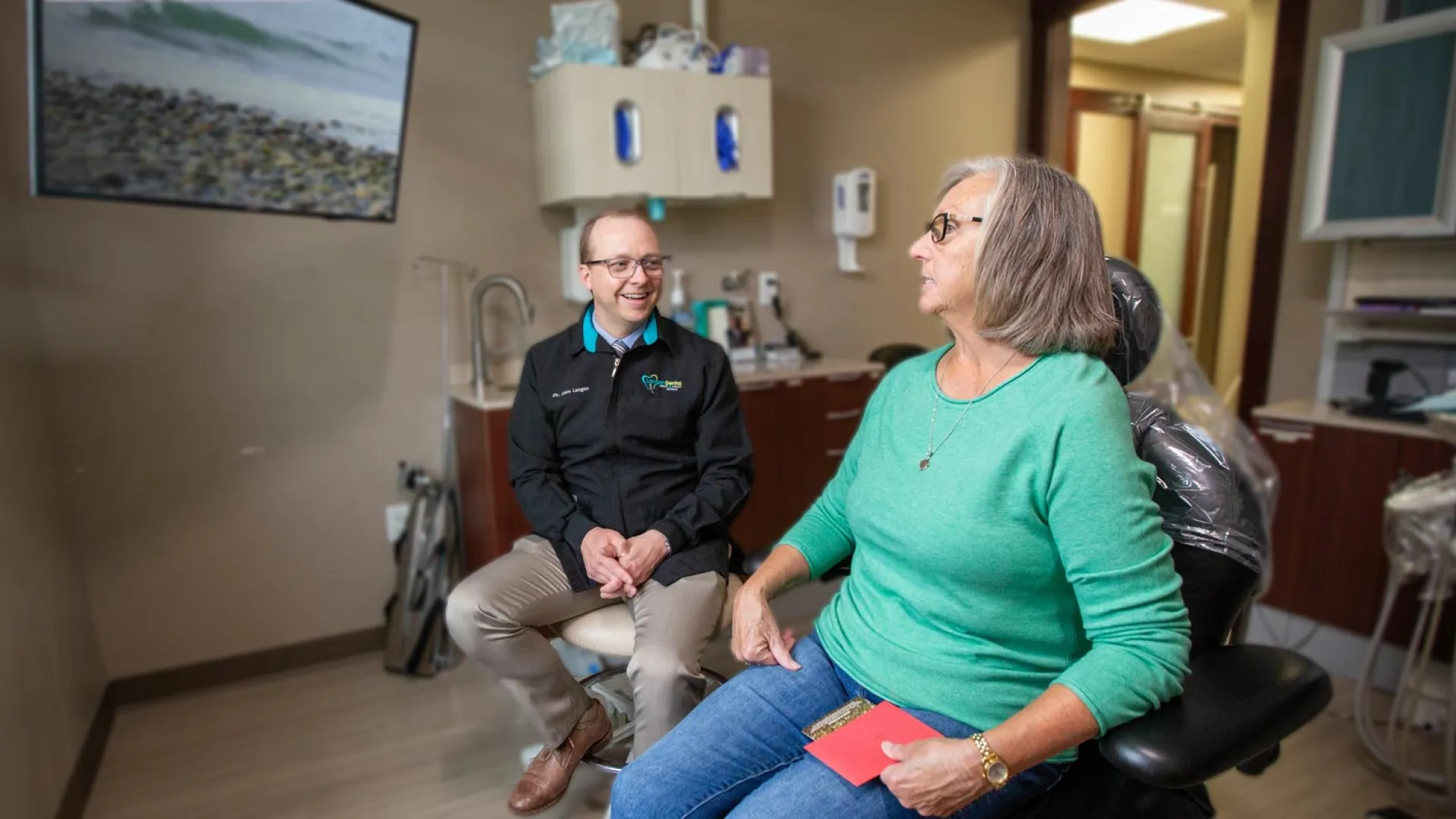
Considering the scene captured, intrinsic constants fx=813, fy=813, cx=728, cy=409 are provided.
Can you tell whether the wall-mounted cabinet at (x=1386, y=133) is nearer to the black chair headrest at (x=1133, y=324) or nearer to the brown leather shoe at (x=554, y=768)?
the black chair headrest at (x=1133, y=324)

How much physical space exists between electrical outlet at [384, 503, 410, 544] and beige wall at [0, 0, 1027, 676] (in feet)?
0.10

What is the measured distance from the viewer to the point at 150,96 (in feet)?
6.33

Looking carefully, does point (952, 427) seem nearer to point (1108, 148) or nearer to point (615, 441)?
point (615, 441)

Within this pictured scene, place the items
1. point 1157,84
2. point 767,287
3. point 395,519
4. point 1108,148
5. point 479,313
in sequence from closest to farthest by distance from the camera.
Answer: point 479,313 < point 395,519 < point 767,287 < point 1108,148 < point 1157,84

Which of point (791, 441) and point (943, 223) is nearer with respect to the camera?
point (943, 223)

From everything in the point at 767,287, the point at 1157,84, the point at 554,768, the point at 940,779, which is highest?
the point at 1157,84

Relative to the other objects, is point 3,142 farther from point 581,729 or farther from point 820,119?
point 820,119

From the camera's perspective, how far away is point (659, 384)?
172cm

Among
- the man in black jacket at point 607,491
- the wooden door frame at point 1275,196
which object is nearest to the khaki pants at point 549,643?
the man in black jacket at point 607,491

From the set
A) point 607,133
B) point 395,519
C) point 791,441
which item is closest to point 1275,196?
point 791,441

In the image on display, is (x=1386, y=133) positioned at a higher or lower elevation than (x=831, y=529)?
higher

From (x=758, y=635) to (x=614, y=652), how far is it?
44 centimetres

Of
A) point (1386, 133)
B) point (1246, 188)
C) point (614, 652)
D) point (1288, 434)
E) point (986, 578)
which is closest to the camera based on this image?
point (986, 578)

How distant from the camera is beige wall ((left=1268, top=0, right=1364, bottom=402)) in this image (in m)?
2.66
